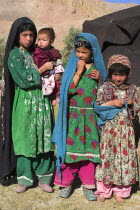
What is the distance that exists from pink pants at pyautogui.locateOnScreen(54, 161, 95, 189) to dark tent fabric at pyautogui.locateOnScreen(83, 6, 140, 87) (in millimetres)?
2338

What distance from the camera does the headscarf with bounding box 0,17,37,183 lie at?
290 cm

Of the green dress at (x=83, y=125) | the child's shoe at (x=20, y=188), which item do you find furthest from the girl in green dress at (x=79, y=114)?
the child's shoe at (x=20, y=188)

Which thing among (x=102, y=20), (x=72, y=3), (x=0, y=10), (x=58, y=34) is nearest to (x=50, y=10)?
(x=72, y=3)

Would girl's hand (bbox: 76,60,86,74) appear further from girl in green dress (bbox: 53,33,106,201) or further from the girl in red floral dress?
the girl in red floral dress

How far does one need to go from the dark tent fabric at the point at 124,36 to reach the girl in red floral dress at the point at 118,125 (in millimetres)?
2168

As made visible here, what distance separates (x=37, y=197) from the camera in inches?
120

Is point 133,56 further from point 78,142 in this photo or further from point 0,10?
point 0,10

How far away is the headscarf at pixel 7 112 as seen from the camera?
2.90 meters

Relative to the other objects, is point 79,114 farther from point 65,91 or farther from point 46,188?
point 46,188

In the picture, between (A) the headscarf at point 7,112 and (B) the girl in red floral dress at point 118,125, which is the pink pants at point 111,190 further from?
(A) the headscarf at point 7,112

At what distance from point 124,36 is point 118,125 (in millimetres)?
2638

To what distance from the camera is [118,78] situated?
2803mm

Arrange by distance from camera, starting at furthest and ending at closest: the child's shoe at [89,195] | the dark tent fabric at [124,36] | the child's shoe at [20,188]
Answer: the dark tent fabric at [124,36] → the child's shoe at [20,188] → the child's shoe at [89,195]

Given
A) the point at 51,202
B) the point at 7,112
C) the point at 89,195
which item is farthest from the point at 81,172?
the point at 7,112
